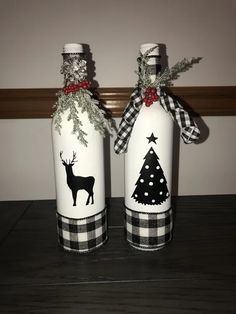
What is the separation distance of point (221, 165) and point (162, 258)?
0.62 metres

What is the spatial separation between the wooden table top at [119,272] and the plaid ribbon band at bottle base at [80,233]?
0.02 metres

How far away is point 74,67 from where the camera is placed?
0.61 m

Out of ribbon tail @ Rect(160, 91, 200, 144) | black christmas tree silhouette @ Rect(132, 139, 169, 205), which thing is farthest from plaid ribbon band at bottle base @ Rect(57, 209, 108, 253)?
ribbon tail @ Rect(160, 91, 200, 144)

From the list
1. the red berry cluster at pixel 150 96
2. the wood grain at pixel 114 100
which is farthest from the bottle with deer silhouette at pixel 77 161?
the wood grain at pixel 114 100

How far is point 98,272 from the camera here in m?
0.60

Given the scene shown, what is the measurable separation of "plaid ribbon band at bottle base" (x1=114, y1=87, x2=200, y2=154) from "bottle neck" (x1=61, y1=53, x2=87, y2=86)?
0.40ft

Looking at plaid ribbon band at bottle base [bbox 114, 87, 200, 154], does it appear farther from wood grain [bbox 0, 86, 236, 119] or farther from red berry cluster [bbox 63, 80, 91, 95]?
wood grain [bbox 0, 86, 236, 119]

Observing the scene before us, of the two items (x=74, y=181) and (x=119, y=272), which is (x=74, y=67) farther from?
(x=119, y=272)

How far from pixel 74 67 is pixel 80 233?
36cm

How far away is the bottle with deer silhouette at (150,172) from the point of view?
0.62m
